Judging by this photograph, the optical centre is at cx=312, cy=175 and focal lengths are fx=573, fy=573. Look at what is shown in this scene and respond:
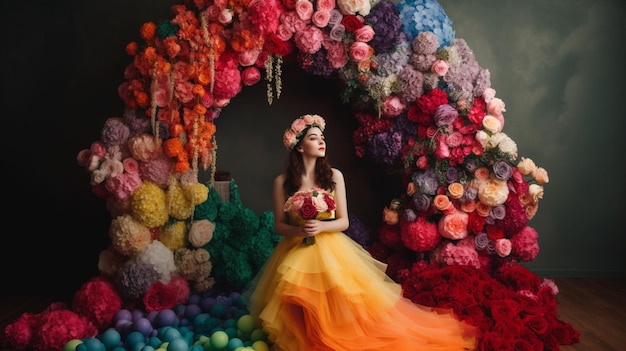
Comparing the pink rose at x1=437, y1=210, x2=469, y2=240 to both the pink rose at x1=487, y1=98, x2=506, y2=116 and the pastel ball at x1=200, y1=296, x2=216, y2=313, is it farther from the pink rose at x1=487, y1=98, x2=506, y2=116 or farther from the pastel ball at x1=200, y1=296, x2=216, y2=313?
the pastel ball at x1=200, y1=296, x2=216, y2=313

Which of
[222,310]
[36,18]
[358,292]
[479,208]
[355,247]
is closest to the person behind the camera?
[358,292]

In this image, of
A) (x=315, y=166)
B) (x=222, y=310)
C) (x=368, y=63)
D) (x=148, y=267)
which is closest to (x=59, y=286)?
(x=148, y=267)

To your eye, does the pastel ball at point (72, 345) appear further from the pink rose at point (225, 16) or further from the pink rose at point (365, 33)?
the pink rose at point (365, 33)

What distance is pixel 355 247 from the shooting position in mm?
3969

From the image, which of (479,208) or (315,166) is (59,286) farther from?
(479,208)

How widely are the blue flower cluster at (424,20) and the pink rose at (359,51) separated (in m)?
0.42

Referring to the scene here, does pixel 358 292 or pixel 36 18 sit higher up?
pixel 36 18

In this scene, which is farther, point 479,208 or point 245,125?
point 245,125

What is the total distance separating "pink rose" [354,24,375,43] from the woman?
937 millimetres

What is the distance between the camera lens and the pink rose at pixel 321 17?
4.49 m

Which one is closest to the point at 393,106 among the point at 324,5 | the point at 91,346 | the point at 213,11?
the point at 324,5

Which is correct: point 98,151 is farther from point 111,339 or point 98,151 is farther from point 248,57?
point 111,339

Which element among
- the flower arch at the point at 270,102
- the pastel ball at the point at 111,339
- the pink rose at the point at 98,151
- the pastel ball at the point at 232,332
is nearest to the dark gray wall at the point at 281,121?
the flower arch at the point at 270,102

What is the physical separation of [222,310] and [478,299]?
1.86 metres
